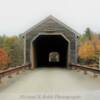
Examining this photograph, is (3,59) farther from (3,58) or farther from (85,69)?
(85,69)

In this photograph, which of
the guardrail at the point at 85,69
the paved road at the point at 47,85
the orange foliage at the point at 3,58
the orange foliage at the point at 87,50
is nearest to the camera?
the paved road at the point at 47,85

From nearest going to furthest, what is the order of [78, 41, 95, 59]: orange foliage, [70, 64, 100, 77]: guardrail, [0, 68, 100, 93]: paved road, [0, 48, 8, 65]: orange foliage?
1. [0, 68, 100, 93]: paved road
2. [70, 64, 100, 77]: guardrail
3. [0, 48, 8, 65]: orange foliage
4. [78, 41, 95, 59]: orange foliage

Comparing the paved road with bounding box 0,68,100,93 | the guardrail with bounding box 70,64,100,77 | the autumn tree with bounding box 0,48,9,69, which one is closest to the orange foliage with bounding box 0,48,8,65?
the autumn tree with bounding box 0,48,9,69

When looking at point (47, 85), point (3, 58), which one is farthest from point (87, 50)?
point (47, 85)

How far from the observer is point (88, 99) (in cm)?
1034

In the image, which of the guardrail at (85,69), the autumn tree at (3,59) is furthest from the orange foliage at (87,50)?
the guardrail at (85,69)

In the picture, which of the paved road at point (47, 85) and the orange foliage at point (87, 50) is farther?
the orange foliage at point (87, 50)

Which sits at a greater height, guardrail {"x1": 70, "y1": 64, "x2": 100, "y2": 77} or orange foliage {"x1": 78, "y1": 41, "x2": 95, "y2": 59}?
orange foliage {"x1": 78, "y1": 41, "x2": 95, "y2": 59}

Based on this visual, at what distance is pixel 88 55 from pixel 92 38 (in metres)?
13.7

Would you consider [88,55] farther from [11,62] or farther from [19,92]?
[19,92]

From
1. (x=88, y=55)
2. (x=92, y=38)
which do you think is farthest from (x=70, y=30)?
(x=92, y=38)

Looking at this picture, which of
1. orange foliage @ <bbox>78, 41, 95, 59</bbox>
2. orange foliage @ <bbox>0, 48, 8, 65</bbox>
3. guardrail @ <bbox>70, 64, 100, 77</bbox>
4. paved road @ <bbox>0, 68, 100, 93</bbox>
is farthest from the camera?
orange foliage @ <bbox>78, 41, 95, 59</bbox>

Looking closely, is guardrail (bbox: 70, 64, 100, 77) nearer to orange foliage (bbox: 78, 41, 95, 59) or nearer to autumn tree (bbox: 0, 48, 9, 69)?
autumn tree (bbox: 0, 48, 9, 69)

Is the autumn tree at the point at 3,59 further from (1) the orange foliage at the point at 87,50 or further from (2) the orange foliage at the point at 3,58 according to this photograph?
(1) the orange foliage at the point at 87,50
